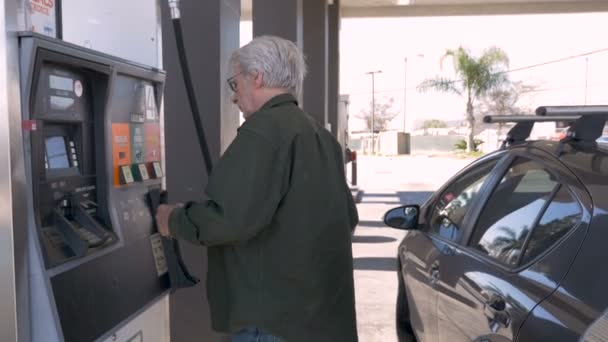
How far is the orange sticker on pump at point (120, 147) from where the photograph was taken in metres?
2.46

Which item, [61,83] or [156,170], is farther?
[156,170]

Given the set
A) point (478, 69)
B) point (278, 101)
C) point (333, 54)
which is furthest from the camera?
point (478, 69)

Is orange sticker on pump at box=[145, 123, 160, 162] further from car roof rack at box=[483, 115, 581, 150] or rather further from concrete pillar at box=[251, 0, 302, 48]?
concrete pillar at box=[251, 0, 302, 48]

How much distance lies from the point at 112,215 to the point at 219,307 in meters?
0.53

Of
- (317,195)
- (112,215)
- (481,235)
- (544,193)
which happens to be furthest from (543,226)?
(112,215)

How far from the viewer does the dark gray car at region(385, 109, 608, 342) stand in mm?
2199

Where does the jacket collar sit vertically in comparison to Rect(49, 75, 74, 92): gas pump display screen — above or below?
below

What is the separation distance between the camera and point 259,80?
97.8 inches

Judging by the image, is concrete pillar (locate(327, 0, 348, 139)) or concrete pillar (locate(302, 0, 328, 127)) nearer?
concrete pillar (locate(302, 0, 328, 127))

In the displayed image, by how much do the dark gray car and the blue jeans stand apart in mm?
868

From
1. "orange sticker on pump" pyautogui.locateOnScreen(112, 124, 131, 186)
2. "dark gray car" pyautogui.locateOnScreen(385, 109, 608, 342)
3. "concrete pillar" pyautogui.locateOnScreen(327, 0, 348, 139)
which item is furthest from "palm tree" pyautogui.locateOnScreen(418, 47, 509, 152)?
"orange sticker on pump" pyautogui.locateOnScreen(112, 124, 131, 186)

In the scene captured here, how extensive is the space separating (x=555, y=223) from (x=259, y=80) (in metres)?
1.32

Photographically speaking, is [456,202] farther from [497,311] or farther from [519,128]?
[497,311]

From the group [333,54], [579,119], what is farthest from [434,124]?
[579,119]
